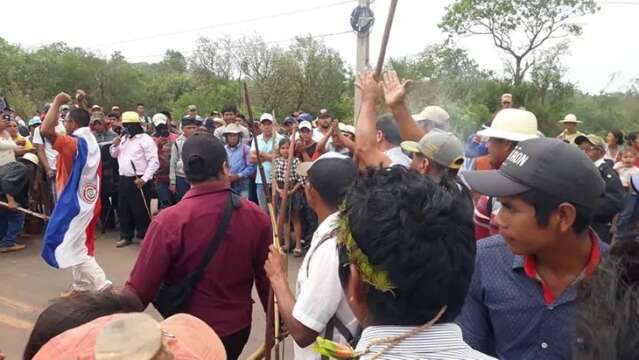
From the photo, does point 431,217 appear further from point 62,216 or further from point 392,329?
point 62,216

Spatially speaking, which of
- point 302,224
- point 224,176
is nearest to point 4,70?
point 302,224

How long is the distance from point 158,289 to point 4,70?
39617mm

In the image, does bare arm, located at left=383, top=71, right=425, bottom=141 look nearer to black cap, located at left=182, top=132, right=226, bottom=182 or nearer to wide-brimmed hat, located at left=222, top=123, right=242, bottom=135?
black cap, located at left=182, top=132, right=226, bottom=182

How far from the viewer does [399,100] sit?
2.83 m

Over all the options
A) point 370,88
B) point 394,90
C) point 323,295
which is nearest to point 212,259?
point 323,295

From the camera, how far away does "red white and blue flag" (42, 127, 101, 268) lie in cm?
507

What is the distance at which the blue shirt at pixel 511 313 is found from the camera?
1.64m

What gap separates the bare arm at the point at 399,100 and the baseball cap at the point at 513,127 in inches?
21.1

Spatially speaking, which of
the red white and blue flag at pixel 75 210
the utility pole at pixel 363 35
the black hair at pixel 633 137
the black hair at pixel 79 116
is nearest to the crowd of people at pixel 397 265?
the black hair at pixel 633 137

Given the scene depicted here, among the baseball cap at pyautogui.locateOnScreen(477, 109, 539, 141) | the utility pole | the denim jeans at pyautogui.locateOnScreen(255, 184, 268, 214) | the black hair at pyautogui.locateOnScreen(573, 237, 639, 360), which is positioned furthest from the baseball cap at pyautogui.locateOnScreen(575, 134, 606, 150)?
the black hair at pyautogui.locateOnScreen(573, 237, 639, 360)

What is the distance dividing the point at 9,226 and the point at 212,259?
5.88 meters

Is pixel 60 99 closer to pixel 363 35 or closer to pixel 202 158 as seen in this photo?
pixel 202 158

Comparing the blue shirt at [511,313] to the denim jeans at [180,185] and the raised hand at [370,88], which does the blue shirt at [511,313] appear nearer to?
the raised hand at [370,88]

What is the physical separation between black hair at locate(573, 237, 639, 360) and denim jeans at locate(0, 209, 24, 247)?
25.0 feet
